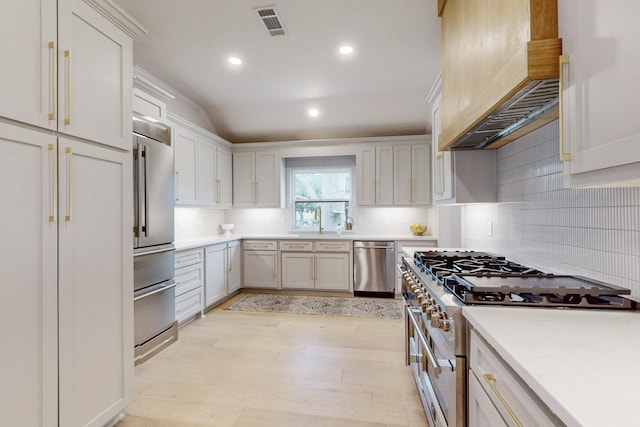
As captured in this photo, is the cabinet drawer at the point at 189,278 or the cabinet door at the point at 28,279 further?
the cabinet drawer at the point at 189,278

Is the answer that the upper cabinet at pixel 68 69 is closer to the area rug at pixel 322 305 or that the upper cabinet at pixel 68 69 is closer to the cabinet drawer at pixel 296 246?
the area rug at pixel 322 305

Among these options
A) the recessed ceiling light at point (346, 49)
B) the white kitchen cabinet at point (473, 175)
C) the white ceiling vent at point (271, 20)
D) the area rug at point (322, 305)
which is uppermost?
the white ceiling vent at point (271, 20)

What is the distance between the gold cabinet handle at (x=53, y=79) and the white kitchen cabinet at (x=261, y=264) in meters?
3.51

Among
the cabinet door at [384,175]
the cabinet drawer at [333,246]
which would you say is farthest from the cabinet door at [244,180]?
the cabinet door at [384,175]

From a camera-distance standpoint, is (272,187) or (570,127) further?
(272,187)

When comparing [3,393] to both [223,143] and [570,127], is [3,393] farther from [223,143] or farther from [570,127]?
[223,143]

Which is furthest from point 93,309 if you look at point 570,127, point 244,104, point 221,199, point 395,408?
point 244,104

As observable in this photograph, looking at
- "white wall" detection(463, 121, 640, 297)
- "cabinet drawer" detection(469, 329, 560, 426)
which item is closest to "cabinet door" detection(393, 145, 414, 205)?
"white wall" detection(463, 121, 640, 297)

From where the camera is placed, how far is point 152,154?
8.96ft

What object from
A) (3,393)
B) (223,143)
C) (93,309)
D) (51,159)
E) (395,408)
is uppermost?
(223,143)

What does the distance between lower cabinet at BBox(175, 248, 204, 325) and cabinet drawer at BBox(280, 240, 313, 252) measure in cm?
131

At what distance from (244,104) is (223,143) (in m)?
0.70

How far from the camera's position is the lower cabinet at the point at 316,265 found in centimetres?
461

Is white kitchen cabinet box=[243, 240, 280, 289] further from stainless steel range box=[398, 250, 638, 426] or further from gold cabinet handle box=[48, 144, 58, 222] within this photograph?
gold cabinet handle box=[48, 144, 58, 222]
